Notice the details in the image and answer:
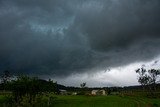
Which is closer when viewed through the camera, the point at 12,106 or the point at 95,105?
the point at 12,106

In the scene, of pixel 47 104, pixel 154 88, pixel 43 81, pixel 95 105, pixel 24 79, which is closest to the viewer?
pixel 24 79

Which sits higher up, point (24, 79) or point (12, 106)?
point (24, 79)

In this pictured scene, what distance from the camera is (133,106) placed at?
9369 centimetres

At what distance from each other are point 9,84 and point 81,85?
12248cm

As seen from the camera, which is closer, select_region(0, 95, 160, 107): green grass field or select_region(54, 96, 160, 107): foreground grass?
select_region(0, 95, 160, 107): green grass field

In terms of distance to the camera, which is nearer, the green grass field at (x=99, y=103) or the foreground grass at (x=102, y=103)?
the green grass field at (x=99, y=103)

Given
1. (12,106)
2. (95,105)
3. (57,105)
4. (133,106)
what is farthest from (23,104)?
(133,106)

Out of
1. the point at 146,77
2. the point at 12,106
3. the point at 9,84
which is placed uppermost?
the point at 146,77

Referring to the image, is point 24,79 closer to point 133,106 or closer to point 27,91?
point 27,91

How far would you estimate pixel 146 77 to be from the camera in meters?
187

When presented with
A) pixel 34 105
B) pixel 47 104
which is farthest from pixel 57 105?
pixel 34 105

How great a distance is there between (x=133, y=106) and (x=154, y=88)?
313 ft

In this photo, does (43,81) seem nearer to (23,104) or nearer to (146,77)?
(23,104)

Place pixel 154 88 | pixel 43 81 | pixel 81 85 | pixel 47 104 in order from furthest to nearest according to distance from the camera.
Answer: pixel 81 85 → pixel 154 88 → pixel 47 104 → pixel 43 81
